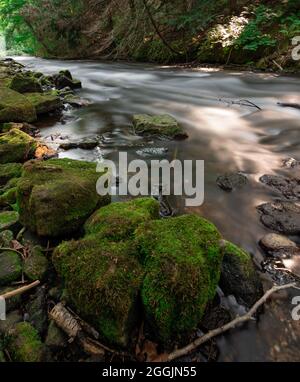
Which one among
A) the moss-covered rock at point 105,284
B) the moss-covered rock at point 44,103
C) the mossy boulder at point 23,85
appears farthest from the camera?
the mossy boulder at point 23,85

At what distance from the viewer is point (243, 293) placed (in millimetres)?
2562

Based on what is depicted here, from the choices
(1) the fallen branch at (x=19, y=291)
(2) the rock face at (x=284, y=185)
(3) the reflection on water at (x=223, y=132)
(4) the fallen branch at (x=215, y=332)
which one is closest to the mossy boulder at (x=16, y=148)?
(3) the reflection on water at (x=223, y=132)

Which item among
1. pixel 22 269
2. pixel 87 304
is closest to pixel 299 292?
pixel 87 304

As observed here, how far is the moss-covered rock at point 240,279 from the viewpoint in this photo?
2561 millimetres

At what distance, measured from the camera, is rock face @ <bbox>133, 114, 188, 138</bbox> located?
19.5 feet

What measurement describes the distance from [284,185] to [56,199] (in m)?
2.90

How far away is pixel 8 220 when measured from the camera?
3375 millimetres

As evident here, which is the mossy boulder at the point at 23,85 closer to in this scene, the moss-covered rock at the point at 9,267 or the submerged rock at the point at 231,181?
the submerged rock at the point at 231,181

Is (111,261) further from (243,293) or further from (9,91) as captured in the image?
(9,91)

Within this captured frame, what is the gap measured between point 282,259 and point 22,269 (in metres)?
2.40

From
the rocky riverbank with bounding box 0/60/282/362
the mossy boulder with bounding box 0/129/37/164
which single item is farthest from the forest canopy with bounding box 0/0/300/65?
the rocky riverbank with bounding box 0/60/282/362

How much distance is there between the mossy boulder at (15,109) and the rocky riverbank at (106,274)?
150 inches

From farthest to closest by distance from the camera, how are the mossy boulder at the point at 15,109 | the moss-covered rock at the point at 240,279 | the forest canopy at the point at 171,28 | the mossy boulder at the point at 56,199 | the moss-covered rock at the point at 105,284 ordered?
the forest canopy at the point at 171,28 → the mossy boulder at the point at 15,109 → the mossy boulder at the point at 56,199 → the moss-covered rock at the point at 240,279 → the moss-covered rock at the point at 105,284

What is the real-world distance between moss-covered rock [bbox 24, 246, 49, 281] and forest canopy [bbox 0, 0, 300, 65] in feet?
32.9
